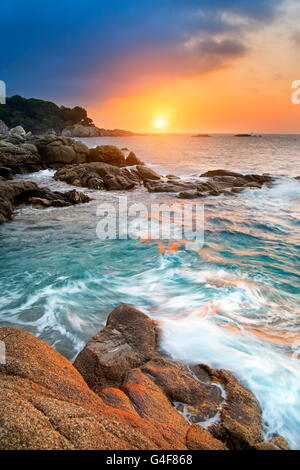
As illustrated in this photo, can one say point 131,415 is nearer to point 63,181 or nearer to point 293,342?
point 293,342

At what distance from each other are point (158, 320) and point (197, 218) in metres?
8.59

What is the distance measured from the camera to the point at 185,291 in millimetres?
6617

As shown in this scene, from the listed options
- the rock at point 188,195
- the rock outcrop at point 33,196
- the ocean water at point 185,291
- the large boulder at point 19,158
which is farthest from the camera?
the large boulder at point 19,158

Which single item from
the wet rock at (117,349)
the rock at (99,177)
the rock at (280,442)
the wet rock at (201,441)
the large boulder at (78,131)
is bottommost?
the rock at (280,442)

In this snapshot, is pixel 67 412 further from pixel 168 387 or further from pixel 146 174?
pixel 146 174

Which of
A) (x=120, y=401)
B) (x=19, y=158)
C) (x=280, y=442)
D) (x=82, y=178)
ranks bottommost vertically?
(x=280, y=442)

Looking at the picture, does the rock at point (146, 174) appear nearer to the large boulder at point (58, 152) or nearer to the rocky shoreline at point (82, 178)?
the rocky shoreline at point (82, 178)

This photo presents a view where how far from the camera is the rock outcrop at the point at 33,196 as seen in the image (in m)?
13.6

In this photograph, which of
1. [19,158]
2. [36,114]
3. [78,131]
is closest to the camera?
[19,158]

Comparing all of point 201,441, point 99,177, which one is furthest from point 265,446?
point 99,177

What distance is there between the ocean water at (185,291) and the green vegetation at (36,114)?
11860 centimetres

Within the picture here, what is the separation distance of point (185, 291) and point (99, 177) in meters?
16.6

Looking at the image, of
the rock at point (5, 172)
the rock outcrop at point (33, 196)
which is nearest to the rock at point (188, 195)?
the rock outcrop at point (33, 196)

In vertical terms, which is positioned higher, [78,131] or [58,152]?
[78,131]
